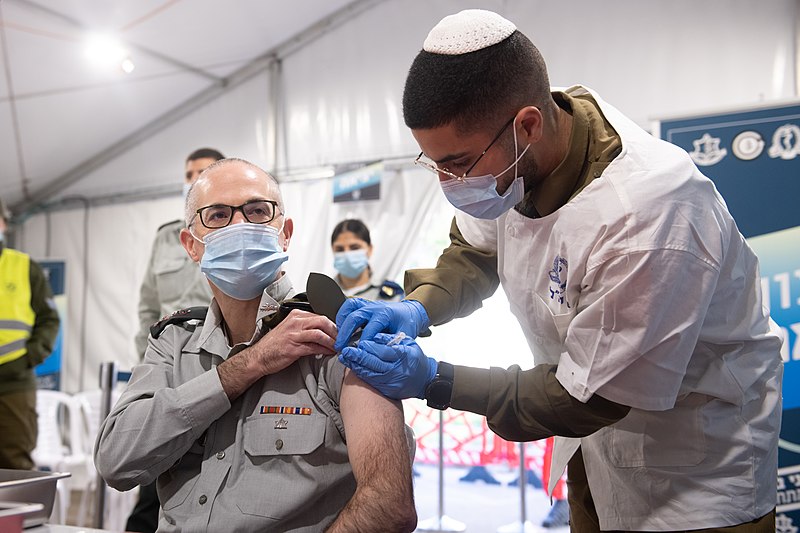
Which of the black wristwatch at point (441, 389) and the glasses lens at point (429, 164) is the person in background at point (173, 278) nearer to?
the glasses lens at point (429, 164)

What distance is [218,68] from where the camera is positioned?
5840mm

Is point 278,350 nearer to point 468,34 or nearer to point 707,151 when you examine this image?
point 468,34

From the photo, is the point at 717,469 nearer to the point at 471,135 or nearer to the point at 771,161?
the point at 471,135

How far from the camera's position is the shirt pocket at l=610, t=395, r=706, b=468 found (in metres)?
1.44

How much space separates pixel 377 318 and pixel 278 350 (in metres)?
0.23

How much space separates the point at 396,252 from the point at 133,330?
2837 millimetres

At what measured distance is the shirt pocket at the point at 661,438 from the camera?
4.72ft

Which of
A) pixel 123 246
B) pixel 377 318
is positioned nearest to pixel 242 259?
pixel 377 318

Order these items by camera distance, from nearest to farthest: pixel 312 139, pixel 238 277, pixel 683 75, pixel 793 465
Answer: pixel 238 277 < pixel 793 465 < pixel 683 75 < pixel 312 139

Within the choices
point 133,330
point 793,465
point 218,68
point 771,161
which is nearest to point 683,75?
point 771,161

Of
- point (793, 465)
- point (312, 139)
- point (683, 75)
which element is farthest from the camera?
point (312, 139)

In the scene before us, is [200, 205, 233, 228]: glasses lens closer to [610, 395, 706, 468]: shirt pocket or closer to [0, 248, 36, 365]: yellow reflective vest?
[610, 395, 706, 468]: shirt pocket

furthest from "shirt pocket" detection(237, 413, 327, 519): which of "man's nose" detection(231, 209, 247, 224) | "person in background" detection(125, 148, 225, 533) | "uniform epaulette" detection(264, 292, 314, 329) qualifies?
"person in background" detection(125, 148, 225, 533)

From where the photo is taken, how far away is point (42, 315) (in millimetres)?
3889
